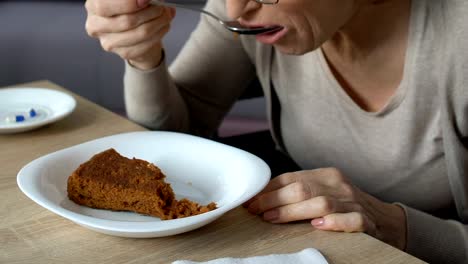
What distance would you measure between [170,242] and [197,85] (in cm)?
67

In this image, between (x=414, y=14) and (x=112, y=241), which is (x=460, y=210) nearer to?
(x=414, y=14)

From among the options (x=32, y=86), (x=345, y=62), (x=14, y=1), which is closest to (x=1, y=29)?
(x=14, y=1)

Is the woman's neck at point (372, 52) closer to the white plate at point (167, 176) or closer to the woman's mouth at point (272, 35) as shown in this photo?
the woman's mouth at point (272, 35)

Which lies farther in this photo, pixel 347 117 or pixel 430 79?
pixel 347 117

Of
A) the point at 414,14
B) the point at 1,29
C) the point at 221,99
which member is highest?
the point at 414,14

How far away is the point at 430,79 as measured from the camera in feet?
3.29

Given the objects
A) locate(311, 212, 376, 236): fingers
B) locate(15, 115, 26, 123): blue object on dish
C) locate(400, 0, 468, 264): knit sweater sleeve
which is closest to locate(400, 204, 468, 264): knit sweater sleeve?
locate(400, 0, 468, 264): knit sweater sleeve

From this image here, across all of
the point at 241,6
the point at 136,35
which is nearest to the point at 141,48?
the point at 136,35

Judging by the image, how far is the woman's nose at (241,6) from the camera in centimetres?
93

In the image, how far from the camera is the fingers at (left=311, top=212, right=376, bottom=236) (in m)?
0.73

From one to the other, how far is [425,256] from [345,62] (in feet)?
1.24

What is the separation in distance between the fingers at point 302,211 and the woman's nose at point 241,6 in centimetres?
31

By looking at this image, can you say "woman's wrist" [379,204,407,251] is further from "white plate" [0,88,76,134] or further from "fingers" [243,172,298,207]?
"white plate" [0,88,76,134]

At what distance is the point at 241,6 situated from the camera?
3.07ft
